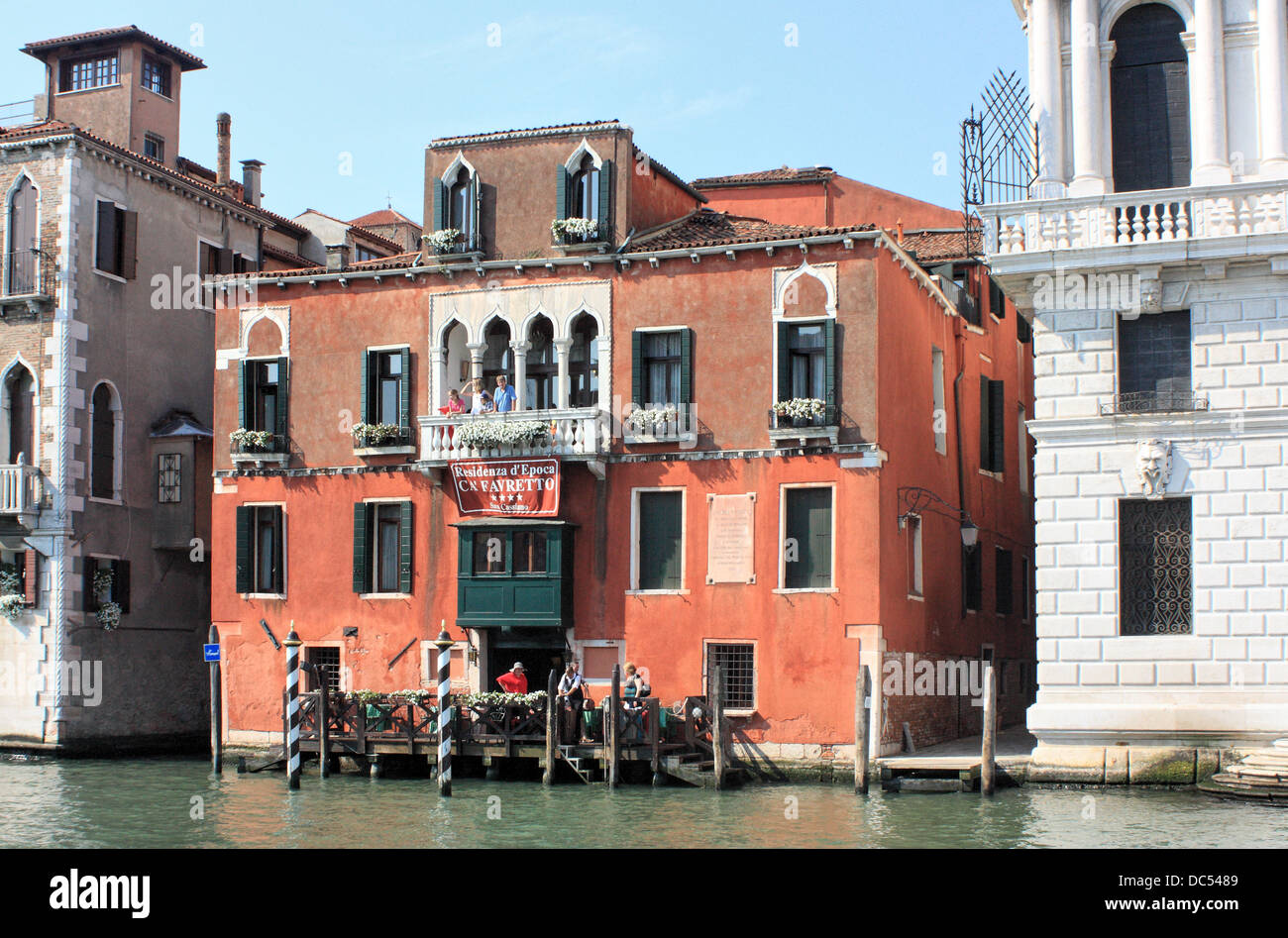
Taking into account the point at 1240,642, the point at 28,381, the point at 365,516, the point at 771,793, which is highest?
the point at 28,381

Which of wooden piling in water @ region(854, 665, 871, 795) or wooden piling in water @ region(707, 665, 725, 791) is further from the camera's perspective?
wooden piling in water @ region(707, 665, 725, 791)

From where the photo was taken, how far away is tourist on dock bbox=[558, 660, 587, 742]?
2292 cm

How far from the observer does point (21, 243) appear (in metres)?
28.8

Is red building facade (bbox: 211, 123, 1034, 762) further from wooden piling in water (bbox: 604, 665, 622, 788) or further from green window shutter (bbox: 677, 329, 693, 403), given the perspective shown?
wooden piling in water (bbox: 604, 665, 622, 788)

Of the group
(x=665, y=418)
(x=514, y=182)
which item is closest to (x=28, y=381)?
(x=514, y=182)

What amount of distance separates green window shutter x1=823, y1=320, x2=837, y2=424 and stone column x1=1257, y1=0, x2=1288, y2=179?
630 cm

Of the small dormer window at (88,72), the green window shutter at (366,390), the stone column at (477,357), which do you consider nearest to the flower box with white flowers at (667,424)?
the stone column at (477,357)

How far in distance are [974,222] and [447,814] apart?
596 inches

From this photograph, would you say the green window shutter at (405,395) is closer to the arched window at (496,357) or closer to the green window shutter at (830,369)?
the arched window at (496,357)

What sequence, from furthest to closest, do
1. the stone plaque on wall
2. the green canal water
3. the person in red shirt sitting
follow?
the person in red shirt sitting
the stone plaque on wall
the green canal water

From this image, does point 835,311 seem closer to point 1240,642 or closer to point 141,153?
point 1240,642

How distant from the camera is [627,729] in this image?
74.0ft

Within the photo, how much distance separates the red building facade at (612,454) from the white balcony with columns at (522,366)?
0.05 meters

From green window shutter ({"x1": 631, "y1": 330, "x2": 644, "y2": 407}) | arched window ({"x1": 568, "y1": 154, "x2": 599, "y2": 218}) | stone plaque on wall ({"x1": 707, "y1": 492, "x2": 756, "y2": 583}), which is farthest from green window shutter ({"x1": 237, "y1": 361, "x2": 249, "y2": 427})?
stone plaque on wall ({"x1": 707, "y1": 492, "x2": 756, "y2": 583})
